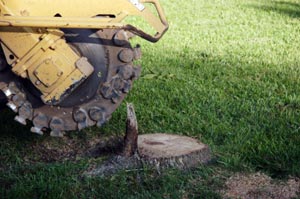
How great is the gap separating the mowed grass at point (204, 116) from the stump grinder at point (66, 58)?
37cm

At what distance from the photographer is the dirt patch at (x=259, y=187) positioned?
3836 millimetres

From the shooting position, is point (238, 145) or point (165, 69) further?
point (165, 69)

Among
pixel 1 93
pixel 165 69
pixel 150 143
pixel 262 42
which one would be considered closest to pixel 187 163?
pixel 150 143

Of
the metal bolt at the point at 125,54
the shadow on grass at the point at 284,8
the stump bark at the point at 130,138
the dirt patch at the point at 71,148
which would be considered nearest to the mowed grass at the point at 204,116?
the dirt patch at the point at 71,148

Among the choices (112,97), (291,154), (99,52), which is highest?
(99,52)

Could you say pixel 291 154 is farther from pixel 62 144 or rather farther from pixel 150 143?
pixel 62 144

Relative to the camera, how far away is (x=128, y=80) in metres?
4.27

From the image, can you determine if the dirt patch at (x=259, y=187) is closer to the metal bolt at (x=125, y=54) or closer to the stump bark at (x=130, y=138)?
the stump bark at (x=130, y=138)

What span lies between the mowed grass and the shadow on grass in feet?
4.58

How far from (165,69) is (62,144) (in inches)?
83.0

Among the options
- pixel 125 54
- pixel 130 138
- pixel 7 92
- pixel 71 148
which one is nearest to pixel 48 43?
pixel 7 92

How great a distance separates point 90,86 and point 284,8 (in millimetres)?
7096

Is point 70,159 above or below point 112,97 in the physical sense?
below

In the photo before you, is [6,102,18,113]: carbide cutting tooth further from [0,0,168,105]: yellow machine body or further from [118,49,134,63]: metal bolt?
[118,49,134,63]: metal bolt
